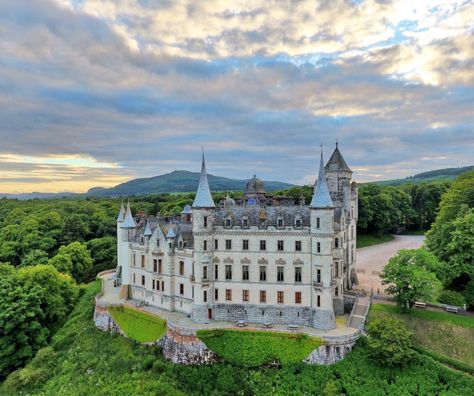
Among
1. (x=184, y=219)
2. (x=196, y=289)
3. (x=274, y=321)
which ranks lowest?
(x=274, y=321)

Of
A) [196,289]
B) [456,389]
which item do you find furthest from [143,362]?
[456,389]

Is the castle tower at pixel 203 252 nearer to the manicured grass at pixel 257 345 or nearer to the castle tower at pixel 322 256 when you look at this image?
the manicured grass at pixel 257 345

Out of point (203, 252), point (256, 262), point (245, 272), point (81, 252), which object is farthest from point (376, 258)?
point (81, 252)

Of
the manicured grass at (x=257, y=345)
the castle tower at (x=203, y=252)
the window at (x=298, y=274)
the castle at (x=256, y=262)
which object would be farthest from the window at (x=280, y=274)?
the castle tower at (x=203, y=252)

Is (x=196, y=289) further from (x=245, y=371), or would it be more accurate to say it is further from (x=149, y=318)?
Result: (x=245, y=371)

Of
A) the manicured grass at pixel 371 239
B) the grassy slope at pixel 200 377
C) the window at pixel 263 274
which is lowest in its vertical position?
the grassy slope at pixel 200 377

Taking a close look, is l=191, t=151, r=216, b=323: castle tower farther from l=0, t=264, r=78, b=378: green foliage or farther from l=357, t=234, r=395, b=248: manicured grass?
l=357, t=234, r=395, b=248: manicured grass
